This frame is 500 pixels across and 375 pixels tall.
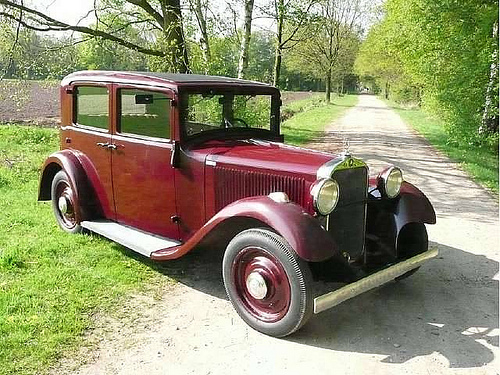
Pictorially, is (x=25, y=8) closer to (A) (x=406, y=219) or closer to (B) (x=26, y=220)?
(B) (x=26, y=220)

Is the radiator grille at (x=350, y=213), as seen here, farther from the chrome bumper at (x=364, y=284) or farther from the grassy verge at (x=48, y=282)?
the grassy verge at (x=48, y=282)

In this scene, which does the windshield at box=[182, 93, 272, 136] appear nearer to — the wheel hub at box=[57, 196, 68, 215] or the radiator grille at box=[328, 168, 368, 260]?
the radiator grille at box=[328, 168, 368, 260]

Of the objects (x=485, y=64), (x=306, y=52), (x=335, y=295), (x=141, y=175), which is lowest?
(x=335, y=295)

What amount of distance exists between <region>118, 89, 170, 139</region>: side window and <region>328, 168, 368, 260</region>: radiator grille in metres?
1.60

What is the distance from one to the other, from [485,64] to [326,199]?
1164 cm

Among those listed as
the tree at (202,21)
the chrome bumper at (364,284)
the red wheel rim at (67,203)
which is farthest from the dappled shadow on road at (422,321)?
the tree at (202,21)

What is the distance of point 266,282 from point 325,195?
0.75 m

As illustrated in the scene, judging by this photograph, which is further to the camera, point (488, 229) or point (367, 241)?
point (488, 229)

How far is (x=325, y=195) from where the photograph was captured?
3.62m

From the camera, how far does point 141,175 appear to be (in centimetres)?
468

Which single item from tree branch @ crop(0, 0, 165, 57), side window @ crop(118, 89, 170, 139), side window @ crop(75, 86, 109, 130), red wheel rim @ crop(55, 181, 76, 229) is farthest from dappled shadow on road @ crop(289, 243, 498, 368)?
tree branch @ crop(0, 0, 165, 57)

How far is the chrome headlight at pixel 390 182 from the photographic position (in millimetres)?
4285

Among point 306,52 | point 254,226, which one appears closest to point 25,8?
point 254,226

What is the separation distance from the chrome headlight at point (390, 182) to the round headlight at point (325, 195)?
2.57 feet
